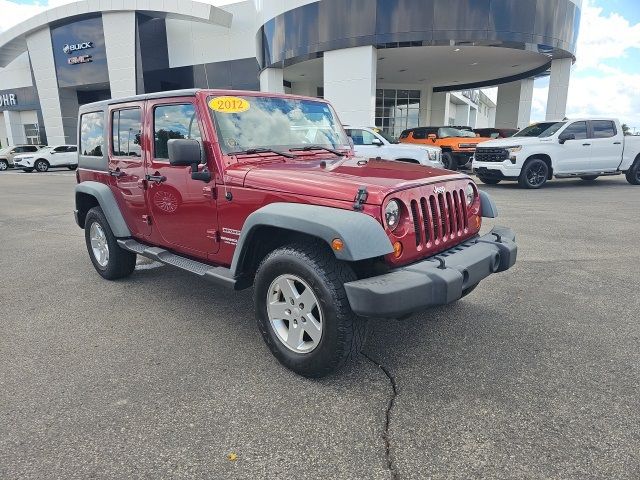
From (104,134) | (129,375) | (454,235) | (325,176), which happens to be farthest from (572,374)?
(104,134)

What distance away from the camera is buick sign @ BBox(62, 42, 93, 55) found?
31539 millimetres

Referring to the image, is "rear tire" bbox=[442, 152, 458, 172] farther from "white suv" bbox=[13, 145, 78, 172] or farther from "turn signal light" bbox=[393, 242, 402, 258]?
"white suv" bbox=[13, 145, 78, 172]

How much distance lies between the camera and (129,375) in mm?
2998

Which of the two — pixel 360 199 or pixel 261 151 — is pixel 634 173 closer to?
pixel 261 151

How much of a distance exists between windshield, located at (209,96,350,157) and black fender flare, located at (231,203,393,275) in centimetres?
89

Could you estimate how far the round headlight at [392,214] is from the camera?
8.90 ft

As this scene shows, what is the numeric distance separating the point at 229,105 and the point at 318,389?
90.7 inches

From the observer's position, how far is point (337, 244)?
2514mm

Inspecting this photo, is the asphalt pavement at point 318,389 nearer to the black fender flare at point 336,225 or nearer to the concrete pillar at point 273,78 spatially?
the black fender flare at point 336,225

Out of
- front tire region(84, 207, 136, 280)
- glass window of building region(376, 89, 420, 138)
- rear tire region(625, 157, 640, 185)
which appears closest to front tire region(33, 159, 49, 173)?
glass window of building region(376, 89, 420, 138)

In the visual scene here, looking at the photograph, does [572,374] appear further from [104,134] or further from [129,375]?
[104,134]

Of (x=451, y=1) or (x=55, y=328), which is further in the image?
(x=451, y=1)

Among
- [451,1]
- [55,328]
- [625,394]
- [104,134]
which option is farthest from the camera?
[451,1]

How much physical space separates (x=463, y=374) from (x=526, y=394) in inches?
15.5
